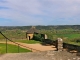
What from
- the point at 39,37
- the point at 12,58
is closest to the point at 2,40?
the point at 39,37

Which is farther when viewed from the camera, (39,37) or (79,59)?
(39,37)

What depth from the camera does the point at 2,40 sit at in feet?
151

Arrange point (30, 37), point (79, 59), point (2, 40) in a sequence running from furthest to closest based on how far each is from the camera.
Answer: point (30, 37) → point (2, 40) → point (79, 59)

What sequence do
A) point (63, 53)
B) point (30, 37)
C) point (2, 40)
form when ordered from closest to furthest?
point (63, 53) → point (2, 40) → point (30, 37)

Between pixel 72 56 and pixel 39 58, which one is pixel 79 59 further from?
pixel 39 58

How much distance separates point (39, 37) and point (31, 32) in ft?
24.6

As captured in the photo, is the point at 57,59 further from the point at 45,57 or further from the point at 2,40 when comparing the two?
the point at 2,40

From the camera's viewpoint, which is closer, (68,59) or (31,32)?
(68,59)

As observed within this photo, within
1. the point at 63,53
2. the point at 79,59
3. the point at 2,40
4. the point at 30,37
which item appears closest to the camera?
the point at 79,59

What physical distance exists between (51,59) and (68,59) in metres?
0.74

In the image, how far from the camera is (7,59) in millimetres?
8727

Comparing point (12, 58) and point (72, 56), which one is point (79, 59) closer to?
point (72, 56)

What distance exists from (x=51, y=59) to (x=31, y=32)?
4616 cm

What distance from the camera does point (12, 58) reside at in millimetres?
8797
